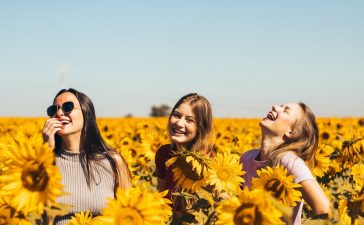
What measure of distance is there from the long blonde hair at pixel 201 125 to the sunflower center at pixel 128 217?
6.98ft

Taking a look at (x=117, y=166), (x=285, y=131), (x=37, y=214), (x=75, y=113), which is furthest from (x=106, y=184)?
(x=37, y=214)

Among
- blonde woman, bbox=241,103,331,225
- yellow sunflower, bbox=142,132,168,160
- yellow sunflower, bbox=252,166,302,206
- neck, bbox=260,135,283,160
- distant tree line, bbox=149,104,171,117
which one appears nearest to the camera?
yellow sunflower, bbox=252,166,302,206

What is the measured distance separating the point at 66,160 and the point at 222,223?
184 centimetres

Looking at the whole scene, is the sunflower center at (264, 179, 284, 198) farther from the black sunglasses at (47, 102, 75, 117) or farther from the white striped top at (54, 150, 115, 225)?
the black sunglasses at (47, 102, 75, 117)

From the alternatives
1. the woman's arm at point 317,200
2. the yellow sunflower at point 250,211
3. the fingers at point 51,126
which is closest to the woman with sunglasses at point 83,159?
the fingers at point 51,126

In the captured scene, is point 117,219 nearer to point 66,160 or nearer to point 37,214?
point 37,214

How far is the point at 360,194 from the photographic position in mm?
2971

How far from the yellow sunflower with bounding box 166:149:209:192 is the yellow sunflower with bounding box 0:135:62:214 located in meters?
0.97

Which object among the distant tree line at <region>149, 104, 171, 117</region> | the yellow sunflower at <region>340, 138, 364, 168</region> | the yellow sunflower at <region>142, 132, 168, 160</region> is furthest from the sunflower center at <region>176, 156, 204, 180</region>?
the distant tree line at <region>149, 104, 171, 117</region>

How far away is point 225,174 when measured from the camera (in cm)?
325

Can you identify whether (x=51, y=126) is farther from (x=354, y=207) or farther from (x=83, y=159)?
(x=354, y=207)

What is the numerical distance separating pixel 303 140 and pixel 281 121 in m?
0.19

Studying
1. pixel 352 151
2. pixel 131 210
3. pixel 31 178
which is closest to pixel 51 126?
pixel 31 178

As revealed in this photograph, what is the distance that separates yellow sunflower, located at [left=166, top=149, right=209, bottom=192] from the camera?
3074 millimetres
